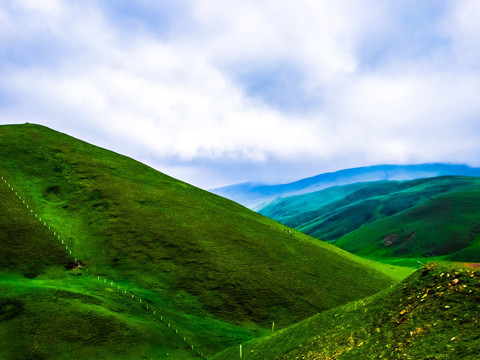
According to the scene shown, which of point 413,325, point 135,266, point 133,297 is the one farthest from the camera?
point 135,266

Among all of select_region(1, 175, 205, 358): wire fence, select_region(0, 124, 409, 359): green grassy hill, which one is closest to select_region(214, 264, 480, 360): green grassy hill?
select_region(1, 175, 205, 358): wire fence

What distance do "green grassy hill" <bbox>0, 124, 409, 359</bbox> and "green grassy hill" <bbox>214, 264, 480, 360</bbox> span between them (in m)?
28.7

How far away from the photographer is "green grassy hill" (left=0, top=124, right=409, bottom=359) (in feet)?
165

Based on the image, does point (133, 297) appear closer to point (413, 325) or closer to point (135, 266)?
point (135, 266)

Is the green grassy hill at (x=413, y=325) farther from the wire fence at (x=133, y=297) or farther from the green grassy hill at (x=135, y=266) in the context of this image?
the green grassy hill at (x=135, y=266)

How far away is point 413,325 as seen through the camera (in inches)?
897

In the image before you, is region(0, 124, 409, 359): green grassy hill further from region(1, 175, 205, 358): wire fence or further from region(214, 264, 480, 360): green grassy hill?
region(214, 264, 480, 360): green grassy hill

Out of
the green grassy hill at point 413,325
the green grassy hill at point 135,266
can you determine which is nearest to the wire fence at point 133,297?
the green grassy hill at point 135,266

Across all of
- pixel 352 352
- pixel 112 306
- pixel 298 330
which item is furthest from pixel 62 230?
pixel 352 352

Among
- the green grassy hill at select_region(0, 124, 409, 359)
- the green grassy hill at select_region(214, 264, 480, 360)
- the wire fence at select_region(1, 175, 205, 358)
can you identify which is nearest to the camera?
the green grassy hill at select_region(214, 264, 480, 360)

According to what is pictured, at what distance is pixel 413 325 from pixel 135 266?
204ft

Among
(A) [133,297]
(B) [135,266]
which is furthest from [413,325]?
(B) [135,266]

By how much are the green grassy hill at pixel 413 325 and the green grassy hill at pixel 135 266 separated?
28.7m

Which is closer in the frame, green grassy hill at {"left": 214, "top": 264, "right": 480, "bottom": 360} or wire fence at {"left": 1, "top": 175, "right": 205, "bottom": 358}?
green grassy hill at {"left": 214, "top": 264, "right": 480, "bottom": 360}
